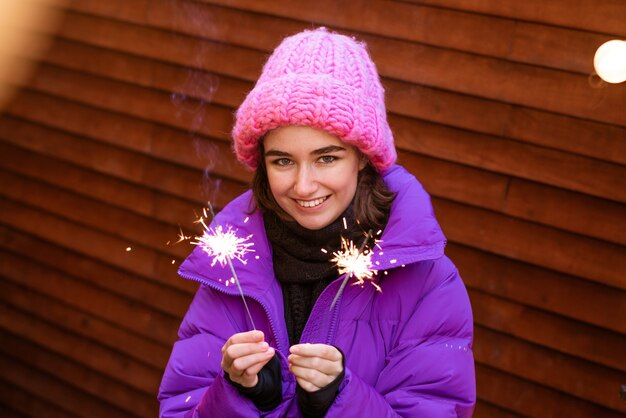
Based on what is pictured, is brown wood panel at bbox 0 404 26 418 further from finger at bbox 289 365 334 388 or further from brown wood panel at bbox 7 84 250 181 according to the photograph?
finger at bbox 289 365 334 388

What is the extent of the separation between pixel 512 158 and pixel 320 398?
57.0 inches

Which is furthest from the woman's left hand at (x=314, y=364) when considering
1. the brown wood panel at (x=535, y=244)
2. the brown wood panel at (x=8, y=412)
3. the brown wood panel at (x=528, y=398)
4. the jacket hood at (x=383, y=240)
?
the brown wood panel at (x=8, y=412)

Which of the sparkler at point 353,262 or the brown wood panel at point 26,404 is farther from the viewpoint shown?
the brown wood panel at point 26,404

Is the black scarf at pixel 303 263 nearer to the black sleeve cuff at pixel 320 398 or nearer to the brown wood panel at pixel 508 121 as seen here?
the black sleeve cuff at pixel 320 398

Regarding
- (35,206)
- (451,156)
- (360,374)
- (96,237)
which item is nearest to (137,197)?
(96,237)

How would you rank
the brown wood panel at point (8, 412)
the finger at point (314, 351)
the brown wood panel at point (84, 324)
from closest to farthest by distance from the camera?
the finger at point (314, 351) < the brown wood panel at point (84, 324) < the brown wood panel at point (8, 412)

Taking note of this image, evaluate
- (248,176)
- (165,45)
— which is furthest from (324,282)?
(165,45)

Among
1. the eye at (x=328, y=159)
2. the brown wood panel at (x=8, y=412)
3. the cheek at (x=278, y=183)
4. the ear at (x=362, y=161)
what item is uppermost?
the ear at (x=362, y=161)

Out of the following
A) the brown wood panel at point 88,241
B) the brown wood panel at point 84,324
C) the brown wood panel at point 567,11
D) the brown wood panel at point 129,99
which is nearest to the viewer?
the brown wood panel at point 567,11

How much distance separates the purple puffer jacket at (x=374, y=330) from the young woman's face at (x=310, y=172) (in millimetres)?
164

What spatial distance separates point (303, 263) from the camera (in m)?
2.02

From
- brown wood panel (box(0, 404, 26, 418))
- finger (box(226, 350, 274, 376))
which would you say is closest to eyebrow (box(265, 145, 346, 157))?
finger (box(226, 350, 274, 376))

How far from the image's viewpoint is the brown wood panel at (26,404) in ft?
14.5

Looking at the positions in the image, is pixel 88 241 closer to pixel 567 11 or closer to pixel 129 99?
pixel 129 99
